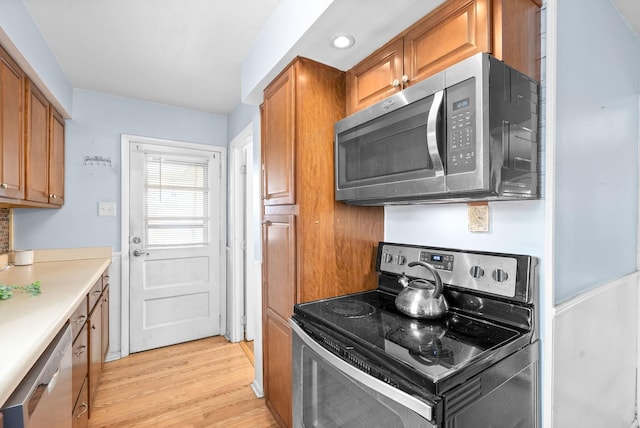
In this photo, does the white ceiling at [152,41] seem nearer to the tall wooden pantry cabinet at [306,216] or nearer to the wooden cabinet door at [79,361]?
the tall wooden pantry cabinet at [306,216]

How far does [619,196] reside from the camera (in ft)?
4.99

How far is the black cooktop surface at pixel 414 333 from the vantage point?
2.84 feet

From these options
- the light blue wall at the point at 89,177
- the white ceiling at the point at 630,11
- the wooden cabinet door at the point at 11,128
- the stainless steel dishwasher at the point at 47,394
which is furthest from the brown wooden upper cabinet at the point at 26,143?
the white ceiling at the point at 630,11

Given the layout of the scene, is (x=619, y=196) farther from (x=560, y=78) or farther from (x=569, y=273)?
(x=560, y=78)

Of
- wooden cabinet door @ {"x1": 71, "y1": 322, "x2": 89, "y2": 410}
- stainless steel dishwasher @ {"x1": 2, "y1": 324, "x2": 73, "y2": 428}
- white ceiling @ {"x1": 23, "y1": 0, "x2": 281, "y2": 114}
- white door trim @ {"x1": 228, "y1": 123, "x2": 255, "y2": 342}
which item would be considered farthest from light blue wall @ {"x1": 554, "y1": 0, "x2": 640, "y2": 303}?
white door trim @ {"x1": 228, "y1": 123, "x2": 255, "y2": 342}

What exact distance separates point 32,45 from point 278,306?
78.5 inches

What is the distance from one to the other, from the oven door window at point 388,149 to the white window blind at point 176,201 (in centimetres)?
210

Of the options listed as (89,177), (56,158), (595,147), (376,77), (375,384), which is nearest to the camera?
(375,384)

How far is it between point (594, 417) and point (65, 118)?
152 inches

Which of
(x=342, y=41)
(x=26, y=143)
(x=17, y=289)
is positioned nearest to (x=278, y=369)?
(x=17, y=289)

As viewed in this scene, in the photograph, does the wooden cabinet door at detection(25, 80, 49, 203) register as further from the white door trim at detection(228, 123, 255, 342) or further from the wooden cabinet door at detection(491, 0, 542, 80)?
the wooden cabinet door at detection(491, 0, 542, 80)

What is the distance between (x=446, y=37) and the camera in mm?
1104

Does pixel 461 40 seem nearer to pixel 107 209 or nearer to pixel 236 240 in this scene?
pixel 236 240

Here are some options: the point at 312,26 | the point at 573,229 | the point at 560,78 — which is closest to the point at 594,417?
the point at 573,229
